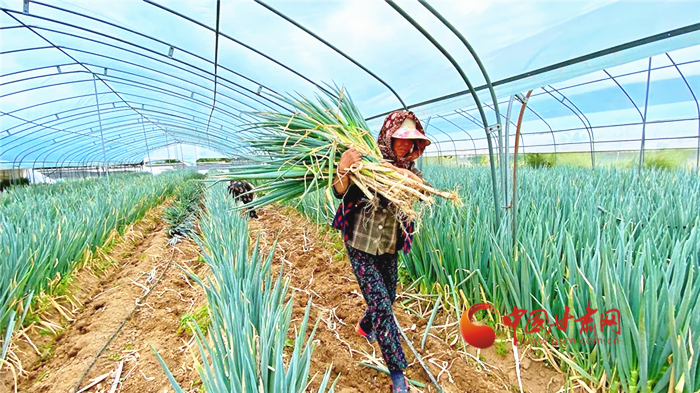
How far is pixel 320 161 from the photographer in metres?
1.34

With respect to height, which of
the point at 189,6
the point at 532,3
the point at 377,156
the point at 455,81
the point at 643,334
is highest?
the point at 189,6

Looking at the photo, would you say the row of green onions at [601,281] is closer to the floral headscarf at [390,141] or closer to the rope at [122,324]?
the floral headscarf at [390,141]

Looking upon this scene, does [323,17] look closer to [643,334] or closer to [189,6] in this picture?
[189,6]

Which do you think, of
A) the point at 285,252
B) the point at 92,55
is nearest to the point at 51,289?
the point at 285,252

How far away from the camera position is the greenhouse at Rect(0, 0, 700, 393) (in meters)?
1.07

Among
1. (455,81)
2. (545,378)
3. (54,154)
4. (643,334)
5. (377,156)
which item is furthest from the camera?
(54,154)

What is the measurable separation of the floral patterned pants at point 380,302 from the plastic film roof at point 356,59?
911mm

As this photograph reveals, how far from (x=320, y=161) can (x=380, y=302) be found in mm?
637

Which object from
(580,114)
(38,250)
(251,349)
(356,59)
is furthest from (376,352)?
(580,114)

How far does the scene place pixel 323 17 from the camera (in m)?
2.56

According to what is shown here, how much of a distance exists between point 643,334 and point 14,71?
729cm

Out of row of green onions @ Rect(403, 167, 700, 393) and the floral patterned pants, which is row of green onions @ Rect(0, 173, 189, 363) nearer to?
the floral patterned pants

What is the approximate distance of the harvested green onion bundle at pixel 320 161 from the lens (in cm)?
122

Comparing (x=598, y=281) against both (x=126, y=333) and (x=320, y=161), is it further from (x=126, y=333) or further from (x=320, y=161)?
(x=126, y=333)
